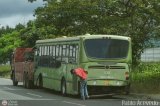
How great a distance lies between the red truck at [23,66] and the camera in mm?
35906

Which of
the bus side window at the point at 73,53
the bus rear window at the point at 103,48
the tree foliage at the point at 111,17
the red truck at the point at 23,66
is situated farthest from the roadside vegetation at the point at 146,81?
the red truck at the point at 23,66

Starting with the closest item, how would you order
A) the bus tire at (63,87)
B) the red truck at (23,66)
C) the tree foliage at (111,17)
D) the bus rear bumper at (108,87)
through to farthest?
the bus rear bumper at (108,87)
the bus tire at (63,87)
the tree foliage at (111,17)
the red truck at (23,66)

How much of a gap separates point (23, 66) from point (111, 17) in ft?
23.4

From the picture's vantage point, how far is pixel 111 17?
34.5 metres

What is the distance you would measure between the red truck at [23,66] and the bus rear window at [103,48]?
31.1 ft

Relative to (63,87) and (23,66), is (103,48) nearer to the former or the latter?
(63,87)

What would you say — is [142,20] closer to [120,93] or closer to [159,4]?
[159,4]

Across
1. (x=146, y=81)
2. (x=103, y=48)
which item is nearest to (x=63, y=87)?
(x=103, y=48)

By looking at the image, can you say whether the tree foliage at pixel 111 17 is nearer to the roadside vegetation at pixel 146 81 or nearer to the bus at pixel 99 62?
the roadside vegetation at pixel 146 81

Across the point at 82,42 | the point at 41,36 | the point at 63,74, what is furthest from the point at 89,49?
the point at 41,36

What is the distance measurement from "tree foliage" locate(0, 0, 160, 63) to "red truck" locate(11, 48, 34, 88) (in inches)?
122

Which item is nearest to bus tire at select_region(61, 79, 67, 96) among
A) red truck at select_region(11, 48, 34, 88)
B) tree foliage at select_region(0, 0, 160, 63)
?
tree foliage at select_region(0, 0, 160, 63)

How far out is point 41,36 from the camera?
46.9 meters

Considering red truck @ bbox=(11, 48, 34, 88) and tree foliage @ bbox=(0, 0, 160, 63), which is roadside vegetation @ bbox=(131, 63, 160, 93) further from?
red truck @ bbox=(11, 48, 34, 88)
